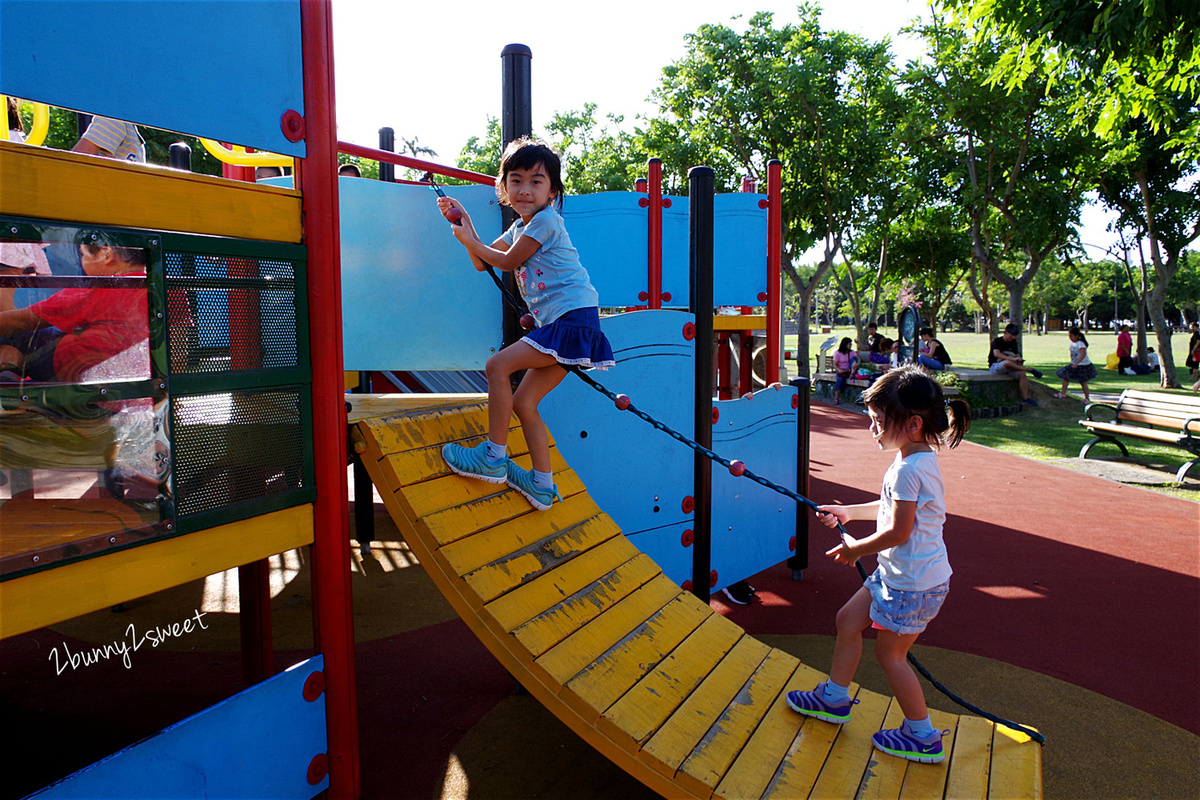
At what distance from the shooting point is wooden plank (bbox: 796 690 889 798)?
261cm

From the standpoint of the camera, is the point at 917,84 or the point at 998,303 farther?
the point at 998,303

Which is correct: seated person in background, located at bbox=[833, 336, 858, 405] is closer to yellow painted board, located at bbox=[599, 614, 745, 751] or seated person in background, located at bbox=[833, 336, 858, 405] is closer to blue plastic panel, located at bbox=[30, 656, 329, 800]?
yellow painted board, located at bbox=[599, 614, 745, 751]

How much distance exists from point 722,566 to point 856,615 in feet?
6.81

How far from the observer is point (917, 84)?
18391 mm

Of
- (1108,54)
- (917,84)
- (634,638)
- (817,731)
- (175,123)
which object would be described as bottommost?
(817,731)

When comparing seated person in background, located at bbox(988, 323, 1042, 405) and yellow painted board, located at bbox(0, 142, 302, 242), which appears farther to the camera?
seated person in background, located at bbox(988, 323, 1042, 405)

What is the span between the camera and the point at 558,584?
122 inches

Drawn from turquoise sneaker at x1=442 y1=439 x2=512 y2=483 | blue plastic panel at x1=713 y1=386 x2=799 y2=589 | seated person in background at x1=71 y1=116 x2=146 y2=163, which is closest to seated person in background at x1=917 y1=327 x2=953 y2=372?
blue plastic panel at x1=713 y1=386 x2=799 y2=589

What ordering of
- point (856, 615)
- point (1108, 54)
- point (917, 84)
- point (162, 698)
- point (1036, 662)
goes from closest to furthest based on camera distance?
point (856, 615) < point (162, 698) < point (1036, 662) < point (1108, 54) < point (917, 84)

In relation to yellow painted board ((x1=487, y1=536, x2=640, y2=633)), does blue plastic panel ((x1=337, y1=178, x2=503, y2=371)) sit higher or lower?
higher

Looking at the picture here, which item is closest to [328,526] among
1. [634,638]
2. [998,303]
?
[634,638]

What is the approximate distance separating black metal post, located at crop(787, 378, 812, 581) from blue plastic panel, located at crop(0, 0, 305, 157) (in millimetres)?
4046

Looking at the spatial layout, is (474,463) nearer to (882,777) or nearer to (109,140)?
(882,777)

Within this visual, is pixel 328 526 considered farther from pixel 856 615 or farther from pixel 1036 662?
pixel 1036 662
